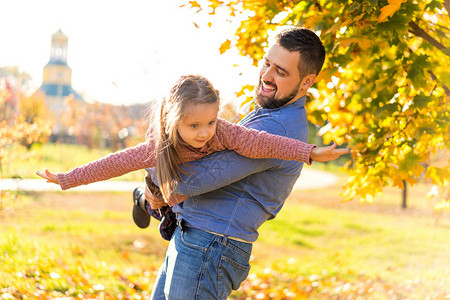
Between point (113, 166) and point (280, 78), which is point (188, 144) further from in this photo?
point (280, 78)

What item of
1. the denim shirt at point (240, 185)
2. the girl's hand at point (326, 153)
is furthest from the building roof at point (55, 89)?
the girl's hand at point (326, 153)

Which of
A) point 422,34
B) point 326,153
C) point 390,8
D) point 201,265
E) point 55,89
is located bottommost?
point 55,89

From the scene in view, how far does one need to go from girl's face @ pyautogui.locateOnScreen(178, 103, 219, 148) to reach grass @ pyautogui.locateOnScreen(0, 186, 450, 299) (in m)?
3.16

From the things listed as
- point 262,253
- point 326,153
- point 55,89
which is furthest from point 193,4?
point 55,89

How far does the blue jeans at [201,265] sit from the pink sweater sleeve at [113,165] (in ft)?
1.06

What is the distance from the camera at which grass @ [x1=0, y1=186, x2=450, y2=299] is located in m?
5.32

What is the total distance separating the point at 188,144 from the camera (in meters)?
2.02

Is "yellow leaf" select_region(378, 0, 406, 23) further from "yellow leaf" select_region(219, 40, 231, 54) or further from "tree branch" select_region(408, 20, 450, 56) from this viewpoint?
"yellow leaf" select_region(219, 40, 231, 54)

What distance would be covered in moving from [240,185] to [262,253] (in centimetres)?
671

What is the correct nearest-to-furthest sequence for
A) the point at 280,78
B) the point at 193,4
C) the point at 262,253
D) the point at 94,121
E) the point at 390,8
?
the point at 280,78 < the point at 390,8 < the point at 193,4 < the point at 262,253 < the point at 94,121

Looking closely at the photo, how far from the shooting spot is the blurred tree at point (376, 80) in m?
2.96

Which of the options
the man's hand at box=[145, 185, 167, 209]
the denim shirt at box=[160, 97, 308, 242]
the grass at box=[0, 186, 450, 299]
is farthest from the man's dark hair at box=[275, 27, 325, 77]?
the grass at box=[0, 186, 450, 299]

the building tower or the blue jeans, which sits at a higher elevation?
the blue jeans

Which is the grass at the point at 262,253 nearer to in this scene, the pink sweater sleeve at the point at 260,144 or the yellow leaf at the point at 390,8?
the pink sweater sleeve at the point at 260,144
